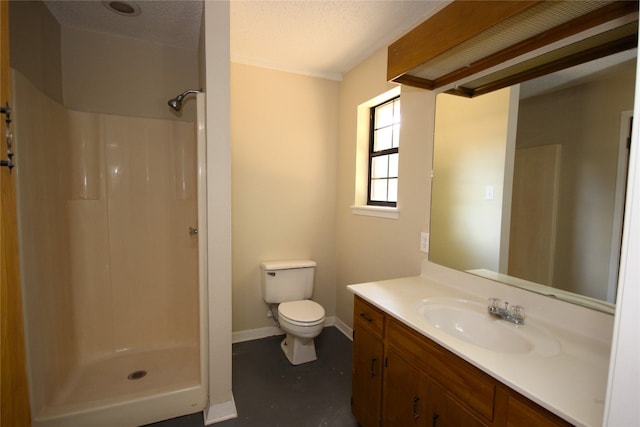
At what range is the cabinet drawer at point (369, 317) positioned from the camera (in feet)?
4.73

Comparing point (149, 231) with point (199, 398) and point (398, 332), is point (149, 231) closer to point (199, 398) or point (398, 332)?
point (199, 398)

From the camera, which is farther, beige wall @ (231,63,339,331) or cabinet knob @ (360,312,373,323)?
beige wall @ (231,63,339,331)

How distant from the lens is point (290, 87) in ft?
8.70

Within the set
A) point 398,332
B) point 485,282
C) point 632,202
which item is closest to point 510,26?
point 632,202

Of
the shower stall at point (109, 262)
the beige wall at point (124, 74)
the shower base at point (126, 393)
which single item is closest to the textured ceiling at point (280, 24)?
the beige wall at point (124, 74)

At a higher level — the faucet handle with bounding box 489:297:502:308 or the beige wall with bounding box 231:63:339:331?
the beige wall with bounding box 231:63:339:331

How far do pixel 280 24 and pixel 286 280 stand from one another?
1944 mm

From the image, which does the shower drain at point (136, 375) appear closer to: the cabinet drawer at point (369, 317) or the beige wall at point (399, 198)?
the cabinet drawer at point (369, 317)

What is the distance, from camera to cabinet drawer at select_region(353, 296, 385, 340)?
1440mm

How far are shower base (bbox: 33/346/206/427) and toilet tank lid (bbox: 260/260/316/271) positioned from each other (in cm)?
85

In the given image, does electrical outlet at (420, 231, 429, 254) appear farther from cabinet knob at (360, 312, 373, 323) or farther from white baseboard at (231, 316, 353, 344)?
white baseboard at (231, 316, 353, 344)

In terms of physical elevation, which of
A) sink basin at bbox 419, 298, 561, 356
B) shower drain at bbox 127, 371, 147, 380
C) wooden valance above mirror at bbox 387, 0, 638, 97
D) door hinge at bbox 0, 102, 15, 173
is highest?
wooden valance above mirror at bbox 387, 0, 638, 97

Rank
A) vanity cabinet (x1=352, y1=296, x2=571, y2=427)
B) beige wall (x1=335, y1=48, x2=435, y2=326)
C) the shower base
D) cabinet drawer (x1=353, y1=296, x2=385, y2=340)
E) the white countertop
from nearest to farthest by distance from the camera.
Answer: the white countertop < vanity cabinet (x1=352, y1=296, x2=571, y2=427) < cabinet drawer (x1=353, y1=296, x2=385, y2=340) < the shower base < beige wall (x1=335, y1=48, x2=435, y2=326)

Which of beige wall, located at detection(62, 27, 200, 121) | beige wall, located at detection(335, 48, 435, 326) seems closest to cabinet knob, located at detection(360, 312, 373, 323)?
beige wall, located at detection(335, 48, 435, 326)
